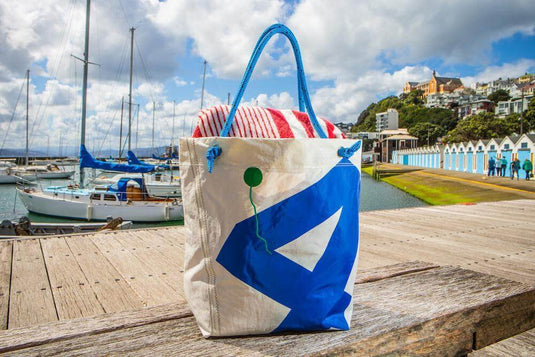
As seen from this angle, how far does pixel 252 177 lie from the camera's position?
3.64 feet

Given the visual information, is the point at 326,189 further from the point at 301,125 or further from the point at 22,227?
the point at 22,227

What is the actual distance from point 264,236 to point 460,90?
155507mm

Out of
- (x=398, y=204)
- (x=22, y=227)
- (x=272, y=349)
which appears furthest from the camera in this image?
(x=398, y=204)

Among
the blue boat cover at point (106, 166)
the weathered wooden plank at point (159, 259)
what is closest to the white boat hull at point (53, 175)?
the blue boat cover at point (106, 166)

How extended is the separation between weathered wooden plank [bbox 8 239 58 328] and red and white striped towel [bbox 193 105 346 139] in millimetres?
1406

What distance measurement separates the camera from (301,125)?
1.37 metres

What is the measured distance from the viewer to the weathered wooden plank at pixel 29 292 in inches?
74.2

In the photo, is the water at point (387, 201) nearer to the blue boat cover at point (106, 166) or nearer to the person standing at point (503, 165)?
the person standing at point (503, 165)

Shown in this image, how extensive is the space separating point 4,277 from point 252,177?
2.38 meters

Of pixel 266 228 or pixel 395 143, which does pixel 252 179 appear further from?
pixel 395 143

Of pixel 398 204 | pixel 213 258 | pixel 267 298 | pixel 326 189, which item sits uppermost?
pixel 326 189

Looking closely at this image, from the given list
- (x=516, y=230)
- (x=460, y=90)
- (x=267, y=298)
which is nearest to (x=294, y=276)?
(x=267, y=298)

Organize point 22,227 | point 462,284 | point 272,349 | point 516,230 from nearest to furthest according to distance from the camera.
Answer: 1. point 272,349
2. point 462,284
3. point 516,230
4. point 22,227

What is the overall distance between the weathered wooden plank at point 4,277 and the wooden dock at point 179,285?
1 cm
